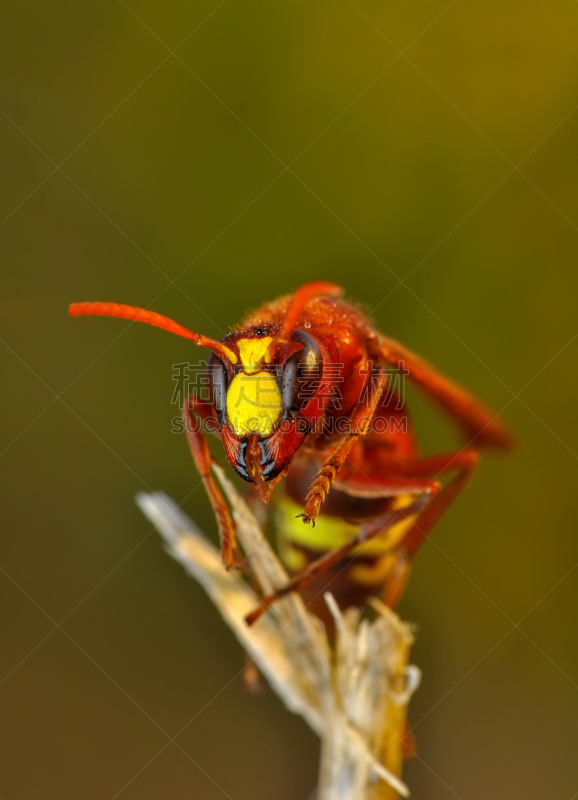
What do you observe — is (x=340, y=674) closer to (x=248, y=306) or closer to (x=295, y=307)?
(x=295, y=307)

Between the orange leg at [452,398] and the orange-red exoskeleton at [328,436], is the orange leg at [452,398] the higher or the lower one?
the higher one

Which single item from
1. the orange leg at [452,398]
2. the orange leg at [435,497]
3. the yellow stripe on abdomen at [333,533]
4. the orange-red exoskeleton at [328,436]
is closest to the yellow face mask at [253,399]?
the orange-red exoskeleton at [328,436]

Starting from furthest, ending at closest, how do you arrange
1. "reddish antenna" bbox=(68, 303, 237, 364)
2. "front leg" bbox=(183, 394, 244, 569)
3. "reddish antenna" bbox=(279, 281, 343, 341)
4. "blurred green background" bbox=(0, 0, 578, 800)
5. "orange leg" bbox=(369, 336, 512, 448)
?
"blurred green background" bbox=(0, 0, 578, 800), "orange leg" bbox=(369, 336, 512, 448), "front leg" bbox=(183, 394, 244, 569), "reddish antenna" bbox=(279, 281, 343, 341), "reddish antenna" bbox=(68, 303, 237, 364)

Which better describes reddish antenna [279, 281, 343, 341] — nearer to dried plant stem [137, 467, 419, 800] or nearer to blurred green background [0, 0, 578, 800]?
dried plant stem [137, 467, 419, 800]

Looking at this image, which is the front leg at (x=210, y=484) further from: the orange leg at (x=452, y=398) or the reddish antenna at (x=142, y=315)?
the orange leg at (x=452, y=398)

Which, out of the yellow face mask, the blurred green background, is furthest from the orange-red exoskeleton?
the blurred green background

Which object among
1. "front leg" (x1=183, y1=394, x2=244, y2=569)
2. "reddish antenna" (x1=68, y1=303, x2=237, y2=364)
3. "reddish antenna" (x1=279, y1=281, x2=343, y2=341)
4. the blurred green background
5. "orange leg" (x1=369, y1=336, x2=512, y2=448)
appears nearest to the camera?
"reddish antenna" (x1=68, y1=303, x2=237, y2=364)

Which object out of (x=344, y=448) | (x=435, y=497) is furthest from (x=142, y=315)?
(x=435, y=497)
